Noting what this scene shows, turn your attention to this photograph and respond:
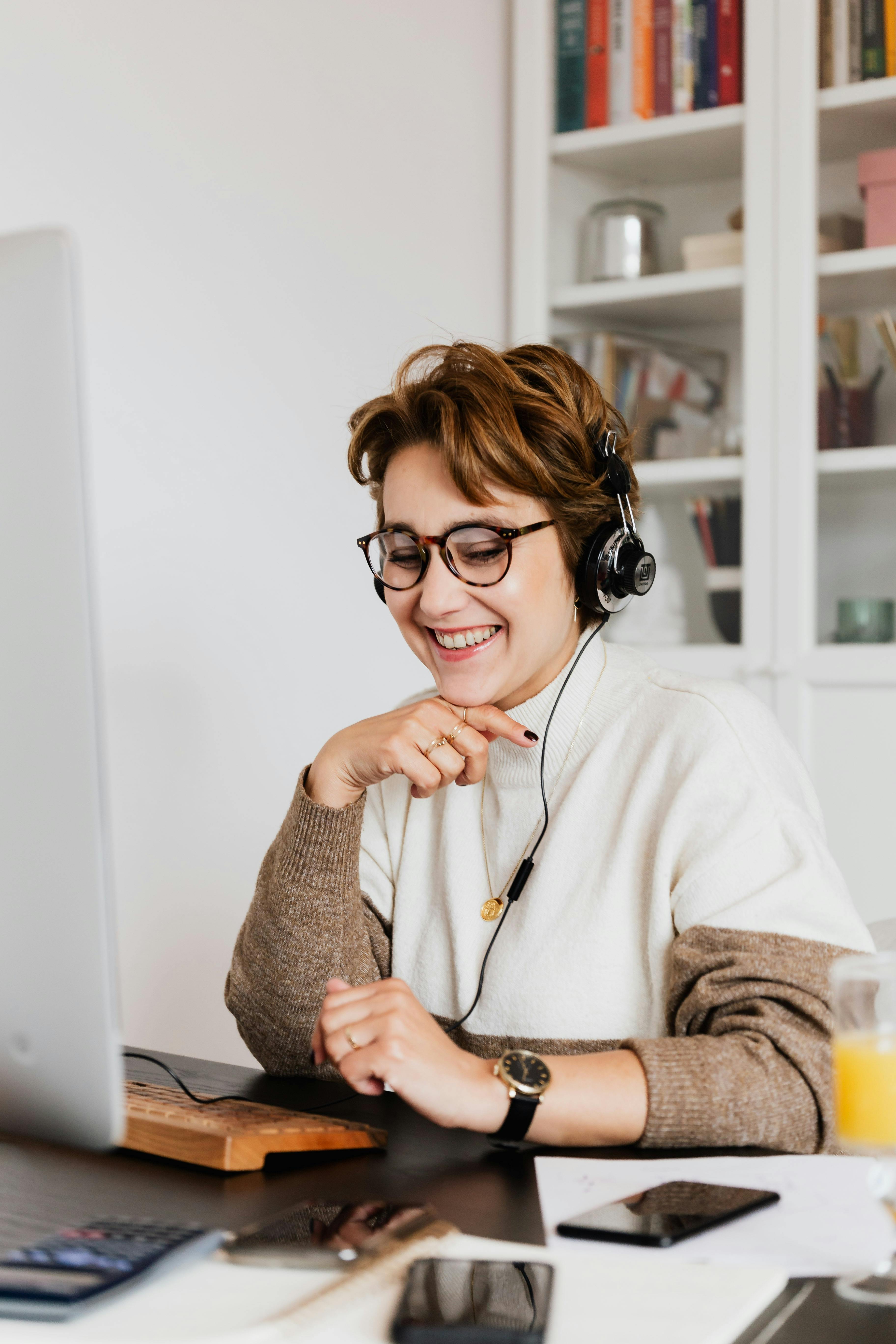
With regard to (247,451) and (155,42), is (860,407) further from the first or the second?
(155,42)

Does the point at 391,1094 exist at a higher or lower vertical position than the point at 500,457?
lower

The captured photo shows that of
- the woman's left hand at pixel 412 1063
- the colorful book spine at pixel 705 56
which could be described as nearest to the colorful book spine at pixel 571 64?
the colorful book spine at pixel 705 56

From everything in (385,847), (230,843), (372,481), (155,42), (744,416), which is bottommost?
(230,843)

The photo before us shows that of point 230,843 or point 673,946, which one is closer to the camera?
point 673,946

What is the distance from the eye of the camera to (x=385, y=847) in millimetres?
1479

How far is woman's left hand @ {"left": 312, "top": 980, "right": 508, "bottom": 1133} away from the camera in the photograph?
0.90 m

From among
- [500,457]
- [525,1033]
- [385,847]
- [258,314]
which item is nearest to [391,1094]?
[525,1033]

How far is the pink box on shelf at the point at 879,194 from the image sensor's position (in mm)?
2492

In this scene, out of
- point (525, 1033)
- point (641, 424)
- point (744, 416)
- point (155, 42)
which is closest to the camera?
Answer: point (525, 1033)

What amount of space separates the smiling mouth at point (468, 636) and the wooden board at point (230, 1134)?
57 centimetres

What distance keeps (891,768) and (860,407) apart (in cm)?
72

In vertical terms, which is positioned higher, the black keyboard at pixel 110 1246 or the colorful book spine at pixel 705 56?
the colorful book spine at pixel 705 56

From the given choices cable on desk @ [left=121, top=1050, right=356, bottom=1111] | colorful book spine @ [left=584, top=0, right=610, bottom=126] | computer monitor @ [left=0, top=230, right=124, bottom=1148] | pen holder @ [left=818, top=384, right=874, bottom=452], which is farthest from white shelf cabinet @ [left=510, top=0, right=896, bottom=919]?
computer monitor @ [left=0, top=230, right=124, bottom=1148]

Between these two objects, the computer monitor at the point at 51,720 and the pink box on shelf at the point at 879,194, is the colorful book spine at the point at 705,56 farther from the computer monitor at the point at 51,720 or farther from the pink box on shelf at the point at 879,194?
the computer monitor at the point at 51,720
